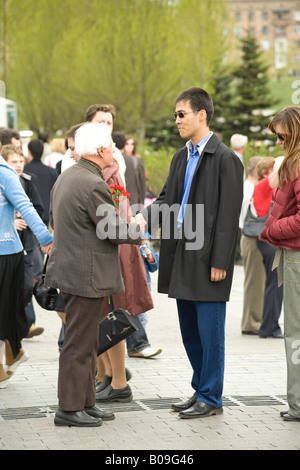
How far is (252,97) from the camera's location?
151 feet

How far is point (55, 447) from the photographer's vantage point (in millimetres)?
5469

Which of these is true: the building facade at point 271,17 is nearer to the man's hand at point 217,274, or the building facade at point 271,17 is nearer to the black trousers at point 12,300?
the black trousers at point 12,300

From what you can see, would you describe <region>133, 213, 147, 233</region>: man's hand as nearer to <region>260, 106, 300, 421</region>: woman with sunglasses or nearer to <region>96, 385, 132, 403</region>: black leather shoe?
<region>260, 106, 300, 421</region>: woman with sunglasses

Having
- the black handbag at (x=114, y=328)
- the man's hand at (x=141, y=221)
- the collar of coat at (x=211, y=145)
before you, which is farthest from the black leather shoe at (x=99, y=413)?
the collar of coat at (x=211, y=145)

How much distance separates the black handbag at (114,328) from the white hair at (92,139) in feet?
3.82

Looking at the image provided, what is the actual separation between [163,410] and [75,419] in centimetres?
73

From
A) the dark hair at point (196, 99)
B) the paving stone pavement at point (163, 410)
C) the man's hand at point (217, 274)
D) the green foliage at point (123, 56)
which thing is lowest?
the paving stone pavement at point (163, 410)

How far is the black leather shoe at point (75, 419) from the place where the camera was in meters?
5.98

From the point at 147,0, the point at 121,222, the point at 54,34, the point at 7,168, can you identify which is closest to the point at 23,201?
the point at 7,168

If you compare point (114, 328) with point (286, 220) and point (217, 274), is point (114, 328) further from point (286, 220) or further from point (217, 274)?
point (286, 220)

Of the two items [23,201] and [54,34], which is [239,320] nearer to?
[23,201]

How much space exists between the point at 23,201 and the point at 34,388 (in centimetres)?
145
